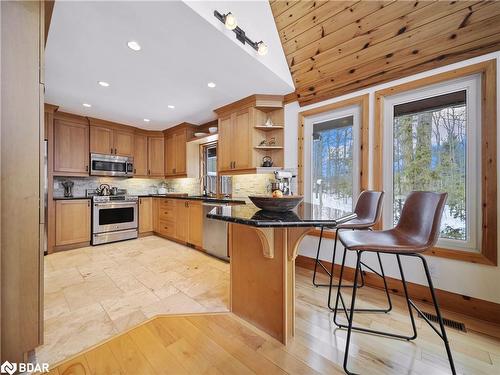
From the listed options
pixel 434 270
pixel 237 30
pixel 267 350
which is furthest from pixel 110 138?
pixel 434 270

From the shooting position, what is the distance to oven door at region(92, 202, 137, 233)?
3.82 m

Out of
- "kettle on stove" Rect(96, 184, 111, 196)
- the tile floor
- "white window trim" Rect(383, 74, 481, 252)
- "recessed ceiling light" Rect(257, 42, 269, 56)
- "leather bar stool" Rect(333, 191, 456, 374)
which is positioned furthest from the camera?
"kettle on stove" Rect(96, 184, 111, 196)

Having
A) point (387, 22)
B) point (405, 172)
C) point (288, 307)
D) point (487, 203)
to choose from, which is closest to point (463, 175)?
point (487, 203)

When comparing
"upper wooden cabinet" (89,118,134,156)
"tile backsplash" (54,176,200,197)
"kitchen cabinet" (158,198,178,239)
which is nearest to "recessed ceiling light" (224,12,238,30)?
"kitchen cabinet" (158,198,178,239)

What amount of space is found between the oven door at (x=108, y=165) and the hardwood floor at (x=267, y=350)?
3540 millimetres

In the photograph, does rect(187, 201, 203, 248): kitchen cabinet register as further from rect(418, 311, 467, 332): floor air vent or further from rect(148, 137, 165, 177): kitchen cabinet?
rect(418, 311, 467, 332): floor air vent

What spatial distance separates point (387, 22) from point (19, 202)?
3.16 metres

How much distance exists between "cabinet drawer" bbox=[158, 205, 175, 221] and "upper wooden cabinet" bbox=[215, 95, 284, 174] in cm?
161

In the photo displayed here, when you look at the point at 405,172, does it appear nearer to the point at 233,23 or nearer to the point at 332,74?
the point at 332,74

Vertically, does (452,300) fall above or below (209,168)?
below

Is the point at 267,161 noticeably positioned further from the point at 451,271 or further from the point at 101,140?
the point at 101,140

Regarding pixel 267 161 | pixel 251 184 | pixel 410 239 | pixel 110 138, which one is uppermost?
pixel 110 138

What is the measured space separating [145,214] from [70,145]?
1.84 metres

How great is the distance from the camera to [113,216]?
4.02m
